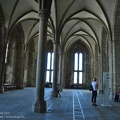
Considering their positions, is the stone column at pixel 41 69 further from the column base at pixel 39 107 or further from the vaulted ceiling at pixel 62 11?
the vaulted ceiling at pixel 62 11

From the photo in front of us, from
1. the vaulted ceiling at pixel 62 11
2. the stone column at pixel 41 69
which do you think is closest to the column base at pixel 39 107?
the stone column at pixel 41 69

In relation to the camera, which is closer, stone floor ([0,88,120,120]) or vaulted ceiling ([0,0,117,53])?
stone floor ([0,88,120,120])

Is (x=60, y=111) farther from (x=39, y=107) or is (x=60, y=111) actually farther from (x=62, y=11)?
(x=62, y=11)

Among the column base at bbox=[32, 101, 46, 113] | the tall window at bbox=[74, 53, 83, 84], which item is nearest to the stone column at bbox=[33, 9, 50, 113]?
the column base at bbox=[32, 101, 46, 113]

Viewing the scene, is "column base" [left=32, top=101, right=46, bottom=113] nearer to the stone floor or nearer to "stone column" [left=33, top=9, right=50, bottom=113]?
"stone column" [left=33, top=9, right=50, bottom=113]

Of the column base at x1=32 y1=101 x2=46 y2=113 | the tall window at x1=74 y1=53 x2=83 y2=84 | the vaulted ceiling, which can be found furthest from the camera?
the tall window at x1=74 y1=53 x2=83 y2=84

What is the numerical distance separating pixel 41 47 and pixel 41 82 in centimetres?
174

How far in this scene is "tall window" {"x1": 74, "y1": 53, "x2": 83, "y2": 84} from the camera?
3703 cm

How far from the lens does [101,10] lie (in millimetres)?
17297

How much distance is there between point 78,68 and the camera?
37.4 metres

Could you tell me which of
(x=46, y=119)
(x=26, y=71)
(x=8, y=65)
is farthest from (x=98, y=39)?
(x=46, y=119)

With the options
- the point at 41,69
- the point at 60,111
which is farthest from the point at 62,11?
the point at 60,111

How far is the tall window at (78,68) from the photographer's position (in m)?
37.0

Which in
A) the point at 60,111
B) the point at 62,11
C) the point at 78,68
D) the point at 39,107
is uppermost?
the point at 62,11
